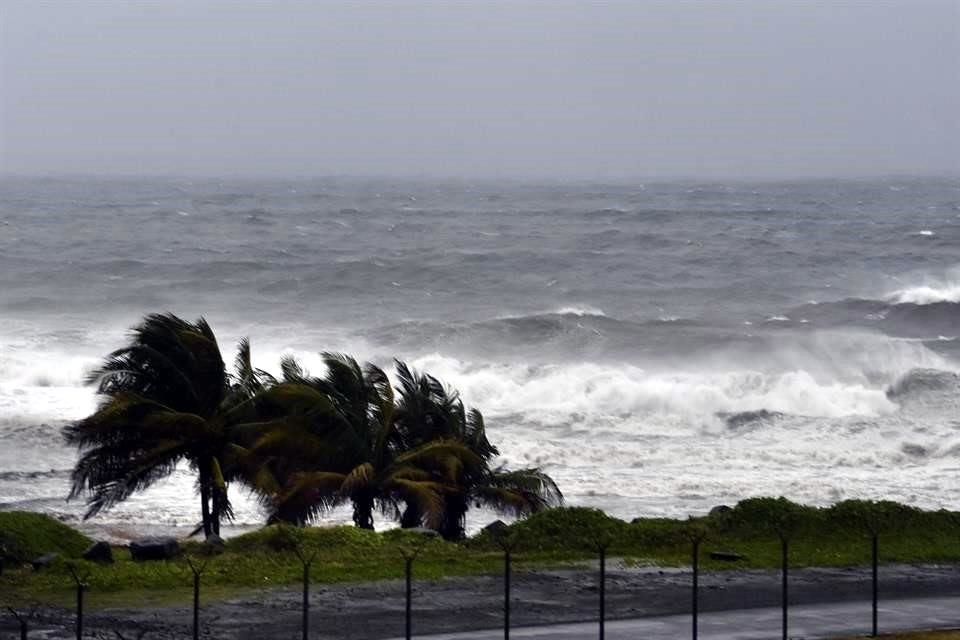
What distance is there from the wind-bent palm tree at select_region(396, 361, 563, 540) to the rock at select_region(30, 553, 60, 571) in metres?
5.68

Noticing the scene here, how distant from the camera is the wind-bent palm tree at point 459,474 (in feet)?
83.5

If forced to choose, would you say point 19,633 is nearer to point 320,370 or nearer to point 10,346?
point 320,370

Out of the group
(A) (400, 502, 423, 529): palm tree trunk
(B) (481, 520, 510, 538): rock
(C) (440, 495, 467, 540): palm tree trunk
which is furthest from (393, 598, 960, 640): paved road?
(C) (440, 495, 467, 540): palm tree trunk

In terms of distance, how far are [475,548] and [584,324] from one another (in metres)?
46.0

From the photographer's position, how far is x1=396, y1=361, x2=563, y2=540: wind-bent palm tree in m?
25.5

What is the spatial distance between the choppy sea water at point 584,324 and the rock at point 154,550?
791 cm

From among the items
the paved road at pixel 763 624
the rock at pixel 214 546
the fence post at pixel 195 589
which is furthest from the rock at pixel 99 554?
the paved road at pixel 763 624

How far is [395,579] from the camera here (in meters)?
21.4

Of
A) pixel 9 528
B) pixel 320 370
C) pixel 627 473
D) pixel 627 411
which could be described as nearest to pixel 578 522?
pixel 9 528

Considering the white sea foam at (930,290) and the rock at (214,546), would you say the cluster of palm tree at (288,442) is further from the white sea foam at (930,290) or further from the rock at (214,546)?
the white sea foam at (930,290)

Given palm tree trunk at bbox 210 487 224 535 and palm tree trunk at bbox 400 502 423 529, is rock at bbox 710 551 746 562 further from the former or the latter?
palm tree trunk at bbox 210 487 224 535

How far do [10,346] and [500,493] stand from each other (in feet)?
127

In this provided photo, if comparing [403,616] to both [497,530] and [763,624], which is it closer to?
[763,624]

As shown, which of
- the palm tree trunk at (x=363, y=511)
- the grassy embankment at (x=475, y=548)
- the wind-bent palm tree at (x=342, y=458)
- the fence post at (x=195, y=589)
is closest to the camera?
the fence post at (x=195, y=589)
